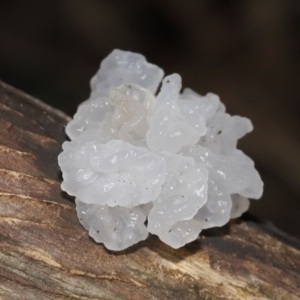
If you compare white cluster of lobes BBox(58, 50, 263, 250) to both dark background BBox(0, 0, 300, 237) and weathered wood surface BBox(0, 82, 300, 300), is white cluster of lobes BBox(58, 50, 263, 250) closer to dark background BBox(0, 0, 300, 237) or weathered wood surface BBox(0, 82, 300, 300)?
weathered wood surface BBox(0, 82, 300, 300)

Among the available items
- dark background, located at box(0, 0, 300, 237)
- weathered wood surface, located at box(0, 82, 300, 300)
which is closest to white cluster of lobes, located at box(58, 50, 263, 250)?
weathered wood surface, located at box(0, 82, 300, 300)

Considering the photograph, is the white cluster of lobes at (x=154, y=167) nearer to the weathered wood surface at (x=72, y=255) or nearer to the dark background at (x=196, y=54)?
the weathered wood surface at (x=72, y=255)

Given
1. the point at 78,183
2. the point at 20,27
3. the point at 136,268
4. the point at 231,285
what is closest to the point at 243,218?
the point at 231,285

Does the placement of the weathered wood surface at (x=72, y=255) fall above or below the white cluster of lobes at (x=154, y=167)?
below

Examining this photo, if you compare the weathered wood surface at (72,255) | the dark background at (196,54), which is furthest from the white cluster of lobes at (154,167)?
the dark background at (196,54)

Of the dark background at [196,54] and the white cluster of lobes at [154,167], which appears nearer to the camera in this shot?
the white cluster of lobes at [154,167]
